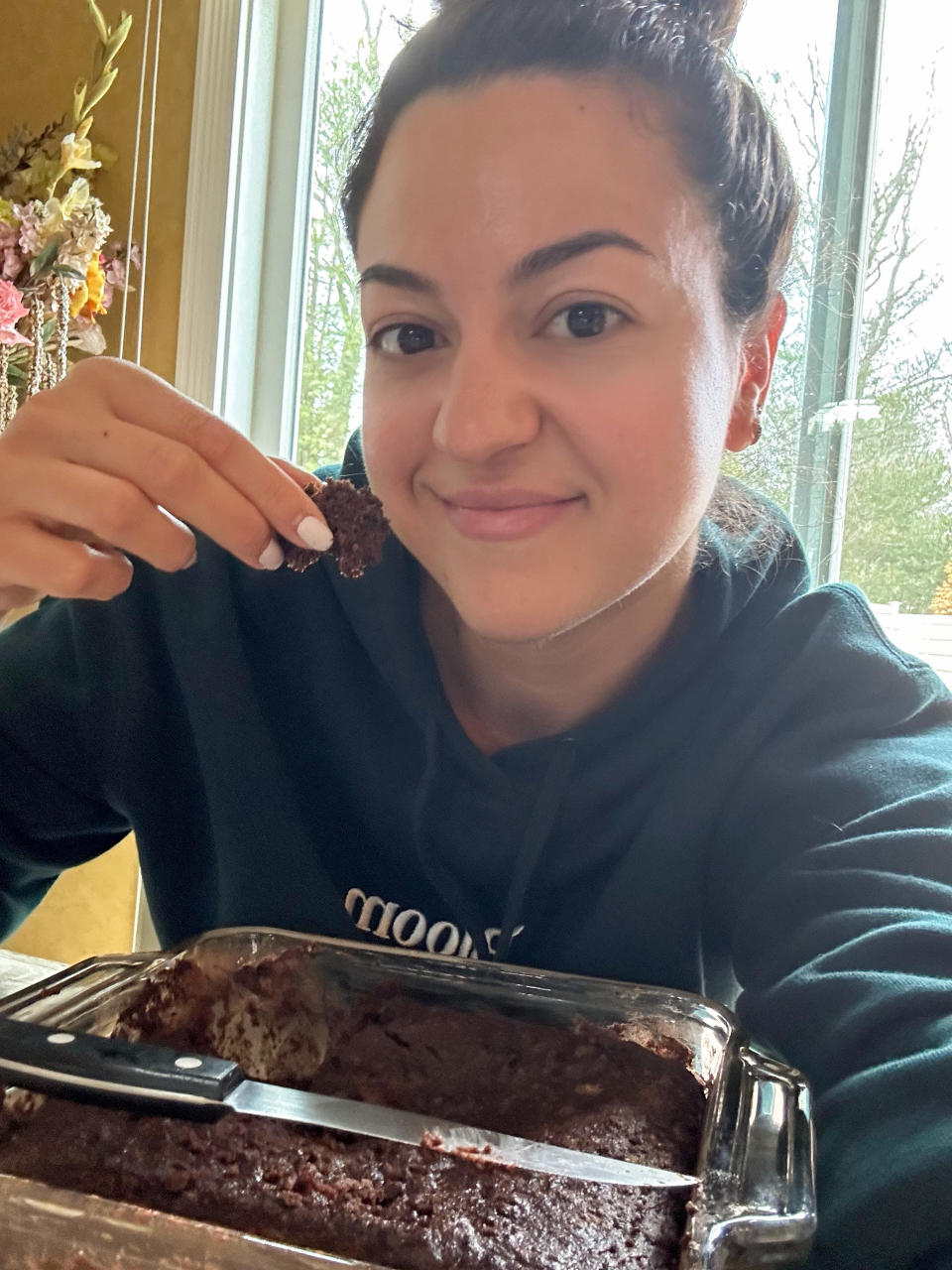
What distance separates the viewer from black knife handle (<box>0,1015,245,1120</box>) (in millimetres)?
364

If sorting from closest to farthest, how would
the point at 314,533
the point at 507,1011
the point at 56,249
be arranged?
the point at 507,1011, the point at 314,533, the point at 56,249

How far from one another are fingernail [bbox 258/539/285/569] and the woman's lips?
0.48 feet

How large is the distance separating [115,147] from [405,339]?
1469 millimetres

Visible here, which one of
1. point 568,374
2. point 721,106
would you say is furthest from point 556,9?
point 568,374

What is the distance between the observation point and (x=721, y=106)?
0.73 m

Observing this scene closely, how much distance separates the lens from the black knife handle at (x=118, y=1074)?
1.20ft

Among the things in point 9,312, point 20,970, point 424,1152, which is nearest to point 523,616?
point 424,1152

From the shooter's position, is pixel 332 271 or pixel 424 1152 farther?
pixel 332 271

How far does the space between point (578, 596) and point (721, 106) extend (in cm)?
39

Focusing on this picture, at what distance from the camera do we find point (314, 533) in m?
0.62

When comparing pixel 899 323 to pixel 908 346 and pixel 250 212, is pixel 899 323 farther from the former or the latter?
pixel 250 212

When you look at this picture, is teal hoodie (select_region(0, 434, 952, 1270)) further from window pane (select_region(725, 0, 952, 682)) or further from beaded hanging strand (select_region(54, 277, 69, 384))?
beaded hanging strand (select_region(54, 277, 69, 384))

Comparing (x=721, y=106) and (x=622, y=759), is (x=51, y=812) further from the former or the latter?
(x=721, y=106)

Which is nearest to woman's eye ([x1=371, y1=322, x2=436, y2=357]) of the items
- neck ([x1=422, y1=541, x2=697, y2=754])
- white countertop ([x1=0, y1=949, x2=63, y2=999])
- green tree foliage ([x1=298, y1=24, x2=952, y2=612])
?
neck ([x1=422, y1=541, x2=697, y2=754])
